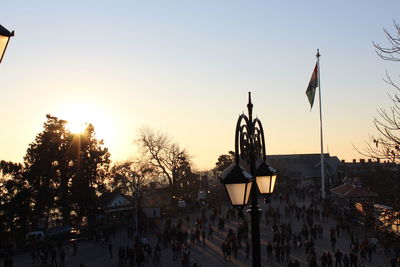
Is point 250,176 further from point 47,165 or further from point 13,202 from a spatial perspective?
point 47,165

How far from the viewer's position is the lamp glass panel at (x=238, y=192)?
18.8 feet

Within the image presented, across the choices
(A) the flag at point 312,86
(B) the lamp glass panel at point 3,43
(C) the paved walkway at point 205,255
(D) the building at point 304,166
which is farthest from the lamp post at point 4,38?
(D) the building at point 304,166

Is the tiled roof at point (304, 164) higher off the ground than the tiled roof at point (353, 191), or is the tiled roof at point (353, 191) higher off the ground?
the tiled roof at point (304, 164)

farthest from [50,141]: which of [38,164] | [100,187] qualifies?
[100,187]

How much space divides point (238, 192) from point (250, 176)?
0.30m

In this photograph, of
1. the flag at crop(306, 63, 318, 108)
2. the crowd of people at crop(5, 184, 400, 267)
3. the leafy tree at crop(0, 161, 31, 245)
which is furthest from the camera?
the flag at crop(306, 63, 318, 108)

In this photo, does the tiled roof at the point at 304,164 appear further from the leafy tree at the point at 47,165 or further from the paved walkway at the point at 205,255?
the paved walkway at the point at 205,255

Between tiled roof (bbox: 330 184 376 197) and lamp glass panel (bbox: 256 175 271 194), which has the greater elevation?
lamp glass panel (bbox: 256 175 271 194)

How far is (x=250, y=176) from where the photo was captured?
5.91 m

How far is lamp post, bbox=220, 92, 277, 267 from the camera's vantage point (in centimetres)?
575

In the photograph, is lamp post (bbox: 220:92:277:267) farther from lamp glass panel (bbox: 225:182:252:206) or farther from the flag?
the flag

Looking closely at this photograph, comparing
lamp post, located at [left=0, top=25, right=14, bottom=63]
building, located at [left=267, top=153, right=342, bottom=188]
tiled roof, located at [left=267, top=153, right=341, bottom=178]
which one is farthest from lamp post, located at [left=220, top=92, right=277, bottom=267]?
tiled roof, located at [left=267, top=153, right=341, bottom=178]

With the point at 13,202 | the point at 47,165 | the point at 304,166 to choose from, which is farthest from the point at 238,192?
the point at 304,166

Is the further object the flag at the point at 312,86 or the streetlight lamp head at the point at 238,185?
the flag at the point at 312,86
